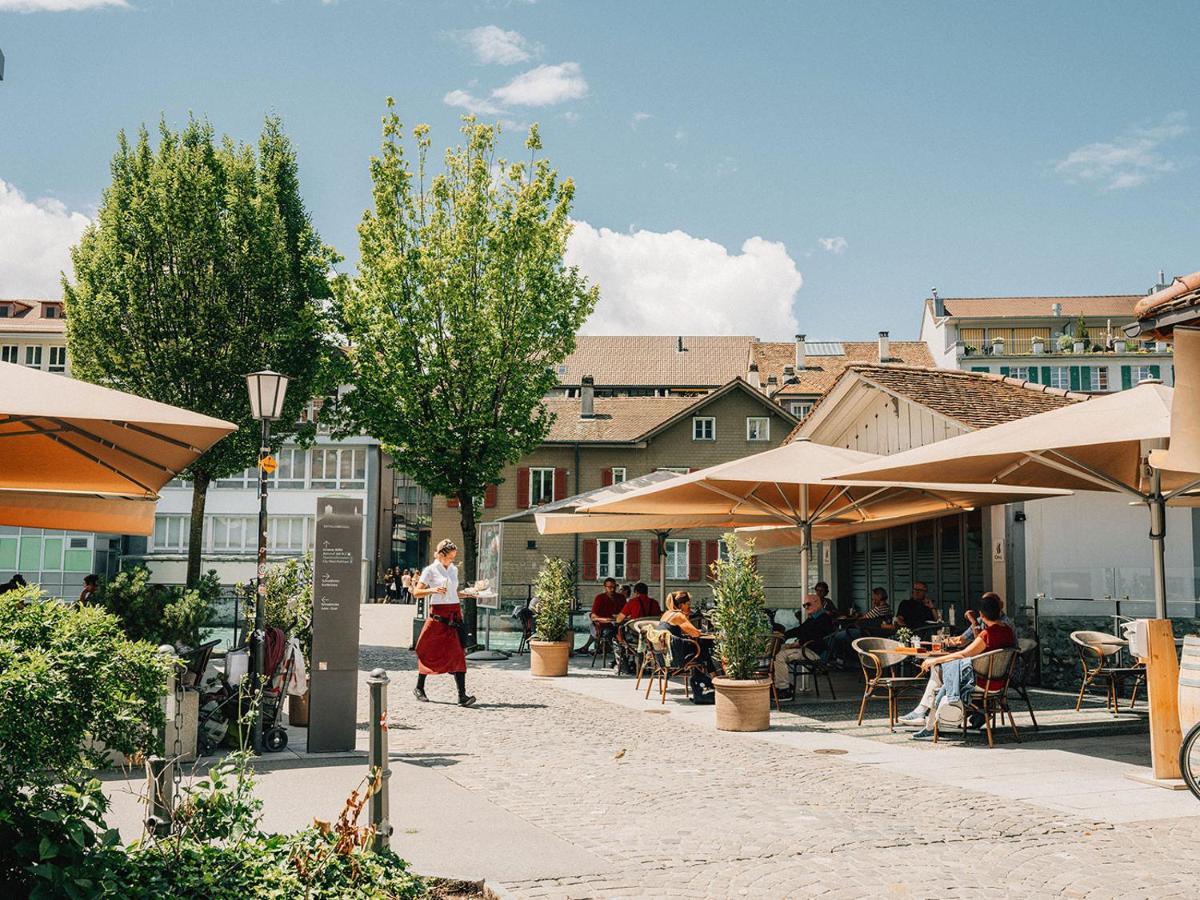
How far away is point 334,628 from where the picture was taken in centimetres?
978

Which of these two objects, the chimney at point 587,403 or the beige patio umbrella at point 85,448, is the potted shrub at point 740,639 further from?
the chimney at point 587,403

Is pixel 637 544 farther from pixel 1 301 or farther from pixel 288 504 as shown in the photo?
pixel 1 301

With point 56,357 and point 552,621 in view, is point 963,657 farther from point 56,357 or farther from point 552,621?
point 56,357

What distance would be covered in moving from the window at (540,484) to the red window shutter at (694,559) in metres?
6.34

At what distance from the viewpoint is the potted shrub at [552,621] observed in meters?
17.2

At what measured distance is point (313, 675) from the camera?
9.70 metres

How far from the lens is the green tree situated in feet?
78.6

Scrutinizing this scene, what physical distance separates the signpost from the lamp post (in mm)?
461

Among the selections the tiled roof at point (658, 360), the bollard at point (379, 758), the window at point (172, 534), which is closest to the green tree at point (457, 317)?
the bollard at point (379, 758)

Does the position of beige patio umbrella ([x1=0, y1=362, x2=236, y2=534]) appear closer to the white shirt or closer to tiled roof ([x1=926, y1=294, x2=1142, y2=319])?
the white shirt

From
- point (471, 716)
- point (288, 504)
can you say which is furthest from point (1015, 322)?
point (471, 716)

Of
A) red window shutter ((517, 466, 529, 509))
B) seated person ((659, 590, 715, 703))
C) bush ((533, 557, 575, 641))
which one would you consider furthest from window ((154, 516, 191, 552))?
seated person ((659, 590, 715, 703))

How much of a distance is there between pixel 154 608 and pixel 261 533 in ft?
6.57

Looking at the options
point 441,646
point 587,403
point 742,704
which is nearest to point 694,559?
point 587,403
